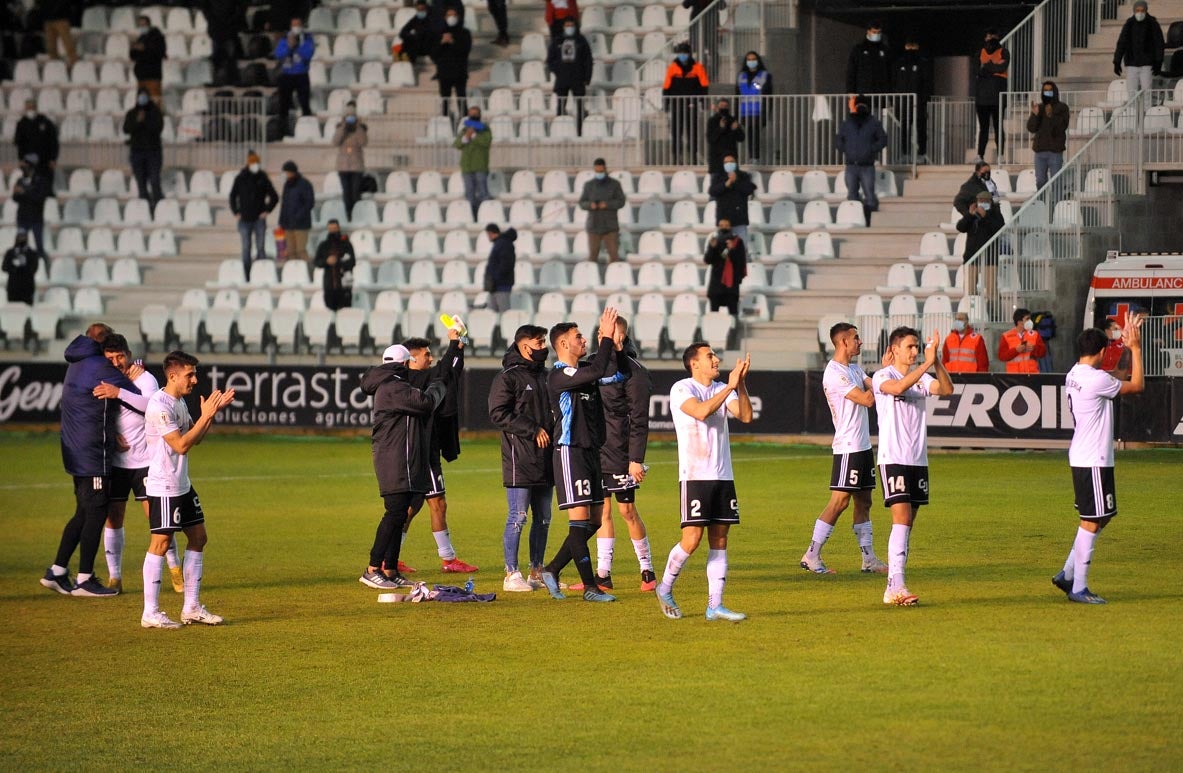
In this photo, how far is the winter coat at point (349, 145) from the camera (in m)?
34.2

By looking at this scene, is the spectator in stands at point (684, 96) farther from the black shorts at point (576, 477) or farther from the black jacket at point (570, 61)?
the black shorts at point (576, 477)

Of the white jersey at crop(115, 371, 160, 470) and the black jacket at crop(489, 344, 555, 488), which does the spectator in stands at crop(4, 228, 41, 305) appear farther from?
the black jacket at crop(489, 344, 555, 488)

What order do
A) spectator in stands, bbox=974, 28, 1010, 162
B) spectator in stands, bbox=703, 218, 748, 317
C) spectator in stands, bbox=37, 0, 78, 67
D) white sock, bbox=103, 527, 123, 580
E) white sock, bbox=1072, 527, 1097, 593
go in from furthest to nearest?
spectator in stands, bbox=37, 0, 78, 67
spectator in stands, bbox=974, 28, 1010, 162
spectator in stands, bbox=703, 218, 748, 317
white sock, bbox=103, 527, 123, 580
white sock, bbox=1072, 527, 1097, 593

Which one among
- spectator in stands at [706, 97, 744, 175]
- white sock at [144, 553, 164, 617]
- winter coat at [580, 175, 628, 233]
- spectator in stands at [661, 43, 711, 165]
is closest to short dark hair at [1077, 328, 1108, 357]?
white sock at [144, 553, 164, 617]

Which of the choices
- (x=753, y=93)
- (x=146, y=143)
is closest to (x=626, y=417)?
(x=753, y=93)

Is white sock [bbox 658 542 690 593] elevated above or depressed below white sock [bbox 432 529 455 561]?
above

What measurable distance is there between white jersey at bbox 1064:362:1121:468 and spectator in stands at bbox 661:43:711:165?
21258 millimetres

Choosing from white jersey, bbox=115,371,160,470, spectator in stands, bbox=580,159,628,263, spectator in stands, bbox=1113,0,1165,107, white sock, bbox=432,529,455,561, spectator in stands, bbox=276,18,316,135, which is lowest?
white sock, bbox=432,529,455,561

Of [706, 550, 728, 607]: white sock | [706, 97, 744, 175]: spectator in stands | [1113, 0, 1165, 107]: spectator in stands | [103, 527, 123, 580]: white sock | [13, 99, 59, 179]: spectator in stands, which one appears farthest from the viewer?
[13, 99, 59, 179]: spectator in stands

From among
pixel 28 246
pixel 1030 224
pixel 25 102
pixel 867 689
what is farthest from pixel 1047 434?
pixel 25 102

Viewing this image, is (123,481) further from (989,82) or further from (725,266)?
(989,82)

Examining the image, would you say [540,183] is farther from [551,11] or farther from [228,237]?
[228,237]

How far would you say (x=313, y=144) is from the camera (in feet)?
122

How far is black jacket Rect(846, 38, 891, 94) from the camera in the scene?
32156 millimetres
